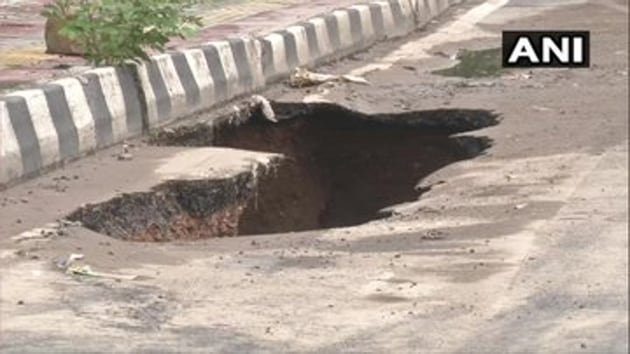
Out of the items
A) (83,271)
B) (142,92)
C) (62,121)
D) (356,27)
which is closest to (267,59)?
(142,92)

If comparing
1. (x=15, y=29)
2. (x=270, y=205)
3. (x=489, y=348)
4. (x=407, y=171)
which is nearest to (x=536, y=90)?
(x=407, y=171)

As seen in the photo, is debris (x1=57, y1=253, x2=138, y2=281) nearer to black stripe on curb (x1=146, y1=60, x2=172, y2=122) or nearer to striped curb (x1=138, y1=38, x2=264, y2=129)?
striped curb (x1=138, y1=38, x2=264, y2=129)

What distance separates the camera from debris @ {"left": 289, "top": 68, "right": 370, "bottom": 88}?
420 inches

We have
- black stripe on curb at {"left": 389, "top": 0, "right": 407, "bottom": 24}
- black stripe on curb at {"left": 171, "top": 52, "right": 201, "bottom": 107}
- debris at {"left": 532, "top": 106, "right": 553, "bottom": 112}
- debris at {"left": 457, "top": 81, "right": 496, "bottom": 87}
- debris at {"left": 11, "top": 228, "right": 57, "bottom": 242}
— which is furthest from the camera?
black stripe on curb at {"left": 389, "top": 0, "right": 407, "bottom": 24}

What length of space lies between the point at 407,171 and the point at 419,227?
1.87m

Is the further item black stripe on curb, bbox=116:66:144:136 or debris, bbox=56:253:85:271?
black stripe on curb, bbox=116:66:144:136

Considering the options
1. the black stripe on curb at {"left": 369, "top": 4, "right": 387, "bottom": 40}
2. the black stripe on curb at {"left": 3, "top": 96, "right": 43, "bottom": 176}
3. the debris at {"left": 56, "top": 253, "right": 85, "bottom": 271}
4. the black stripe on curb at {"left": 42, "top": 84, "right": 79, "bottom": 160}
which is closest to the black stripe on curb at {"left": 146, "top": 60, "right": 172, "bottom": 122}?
the black stripe on curb at {"left": 42, "top": 84, "right": 79, "bottom": 160}

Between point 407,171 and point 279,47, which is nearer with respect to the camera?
point 407,171

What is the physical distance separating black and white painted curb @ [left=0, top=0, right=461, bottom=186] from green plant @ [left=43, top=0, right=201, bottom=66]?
0.13 meters

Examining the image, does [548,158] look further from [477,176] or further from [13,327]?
[13,327]

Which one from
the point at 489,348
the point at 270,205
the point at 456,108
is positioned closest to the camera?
the point at 489,348

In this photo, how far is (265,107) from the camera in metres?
9.79

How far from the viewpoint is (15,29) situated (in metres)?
12.4

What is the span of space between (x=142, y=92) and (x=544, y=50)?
6.15 m
